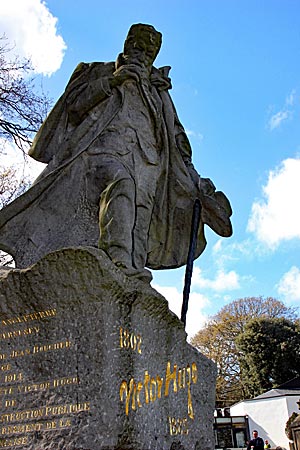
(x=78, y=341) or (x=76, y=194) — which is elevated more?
(x=76, y=194)

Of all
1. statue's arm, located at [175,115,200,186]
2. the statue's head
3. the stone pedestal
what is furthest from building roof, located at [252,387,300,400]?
the stone pedestal

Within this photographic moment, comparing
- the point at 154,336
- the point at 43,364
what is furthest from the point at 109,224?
the point at 43,364

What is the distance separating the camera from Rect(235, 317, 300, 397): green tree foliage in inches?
1296

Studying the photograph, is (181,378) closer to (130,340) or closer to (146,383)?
(146,383)

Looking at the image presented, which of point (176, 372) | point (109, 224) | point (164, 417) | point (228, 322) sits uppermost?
point (228, 322)

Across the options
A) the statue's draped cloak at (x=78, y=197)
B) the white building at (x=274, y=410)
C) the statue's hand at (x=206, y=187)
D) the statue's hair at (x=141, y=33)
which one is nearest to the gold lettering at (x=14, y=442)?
the statue's draped cloak at (x=78, y=197)

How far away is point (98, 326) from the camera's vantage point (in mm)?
2865

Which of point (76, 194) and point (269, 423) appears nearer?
point (76, 194)

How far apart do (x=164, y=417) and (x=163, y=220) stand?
1749 millimetres

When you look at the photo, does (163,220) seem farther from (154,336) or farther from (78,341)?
(78,341)

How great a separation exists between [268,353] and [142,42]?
30952mm

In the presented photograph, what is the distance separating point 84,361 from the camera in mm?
2838

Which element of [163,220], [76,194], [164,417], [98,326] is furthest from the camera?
[163,220]

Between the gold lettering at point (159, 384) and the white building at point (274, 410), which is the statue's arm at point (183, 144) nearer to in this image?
the gold lettering at point (159, 384)
